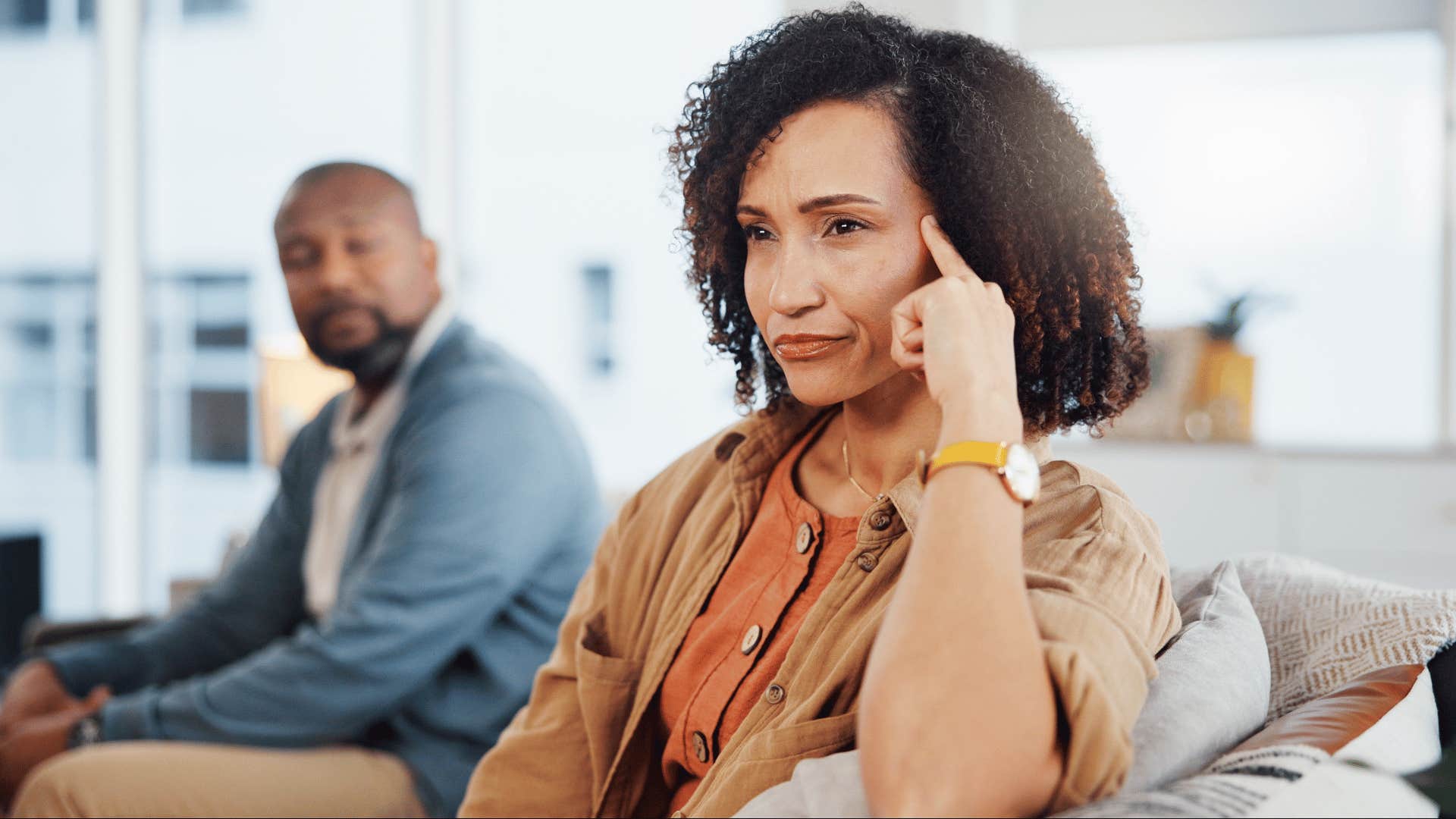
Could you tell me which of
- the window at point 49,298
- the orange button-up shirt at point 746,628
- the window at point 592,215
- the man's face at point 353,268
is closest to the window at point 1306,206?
the window at point 592,215

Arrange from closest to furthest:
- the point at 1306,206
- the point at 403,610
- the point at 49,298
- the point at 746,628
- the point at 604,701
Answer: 1. the point at 746,628
2. the point at 604,701
3. the point at 403,610
4. the point at 1306,206
5. the point at 49,298

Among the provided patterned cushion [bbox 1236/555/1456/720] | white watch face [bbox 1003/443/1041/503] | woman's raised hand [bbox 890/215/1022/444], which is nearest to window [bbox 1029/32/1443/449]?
patterned cushion [bbox 1236/555/1456/720]

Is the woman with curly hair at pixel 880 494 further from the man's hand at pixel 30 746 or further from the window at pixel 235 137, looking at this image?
the window at pixel 235 137

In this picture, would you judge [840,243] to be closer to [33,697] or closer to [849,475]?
[849,475]

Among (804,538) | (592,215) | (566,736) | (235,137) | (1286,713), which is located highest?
(235,137)

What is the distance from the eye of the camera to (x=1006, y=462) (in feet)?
2.95

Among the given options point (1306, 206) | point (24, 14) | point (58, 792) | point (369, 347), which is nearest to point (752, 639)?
point (58, 792)

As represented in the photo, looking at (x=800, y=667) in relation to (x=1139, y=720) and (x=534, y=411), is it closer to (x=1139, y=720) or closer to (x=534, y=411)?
(x=1139, y=720)

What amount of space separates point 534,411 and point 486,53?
3.02 meters

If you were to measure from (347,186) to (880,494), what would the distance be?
132 cm

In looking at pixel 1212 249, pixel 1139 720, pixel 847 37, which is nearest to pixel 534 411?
pixel 847 37

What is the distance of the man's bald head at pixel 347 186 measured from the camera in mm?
2064

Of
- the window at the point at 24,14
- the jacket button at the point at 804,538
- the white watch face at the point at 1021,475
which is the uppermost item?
the window at the point at 24,14

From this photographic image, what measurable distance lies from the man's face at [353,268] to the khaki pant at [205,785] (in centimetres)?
72
